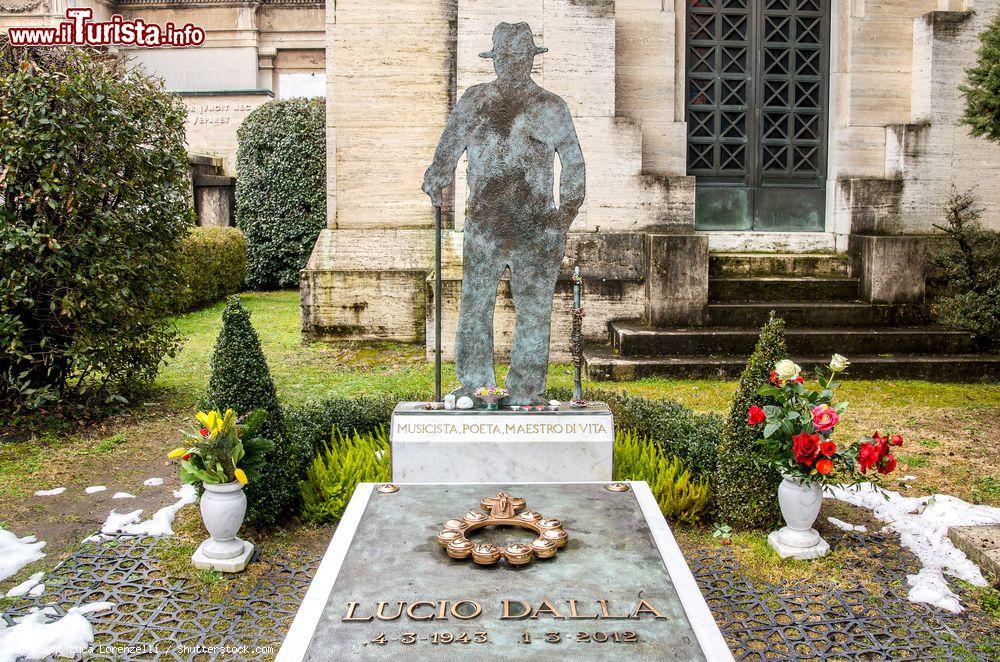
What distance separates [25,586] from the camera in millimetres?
5129

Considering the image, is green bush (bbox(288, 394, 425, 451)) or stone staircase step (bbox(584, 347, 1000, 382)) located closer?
green bush (bbox(288, 394, 425, 451))

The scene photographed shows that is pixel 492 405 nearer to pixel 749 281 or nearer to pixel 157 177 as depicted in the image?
pixel 157 177

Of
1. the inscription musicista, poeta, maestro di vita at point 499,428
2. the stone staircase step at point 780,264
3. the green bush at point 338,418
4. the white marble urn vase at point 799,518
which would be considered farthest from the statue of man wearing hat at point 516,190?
the stone staircase step at point 780,264

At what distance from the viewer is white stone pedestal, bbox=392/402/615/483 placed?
5.96 m

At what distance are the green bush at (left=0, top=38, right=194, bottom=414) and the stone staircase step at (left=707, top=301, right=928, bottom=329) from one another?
6393mm

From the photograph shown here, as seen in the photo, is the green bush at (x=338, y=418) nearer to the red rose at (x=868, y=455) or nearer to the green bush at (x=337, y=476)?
the green bush at (x=337, y=476)

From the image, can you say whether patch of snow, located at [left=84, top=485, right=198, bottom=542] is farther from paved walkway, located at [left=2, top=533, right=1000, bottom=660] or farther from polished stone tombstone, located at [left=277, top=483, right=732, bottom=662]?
polished stone tombstone, located at [left=277, top=483, right=732, bottom=662]

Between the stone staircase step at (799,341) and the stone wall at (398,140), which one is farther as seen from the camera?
the stone wall at (398,140)

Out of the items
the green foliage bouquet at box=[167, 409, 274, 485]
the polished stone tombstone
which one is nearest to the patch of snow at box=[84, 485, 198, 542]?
the green foliage bouquet at box=[167, 409, 274, 485]

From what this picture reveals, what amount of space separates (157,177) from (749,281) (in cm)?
704

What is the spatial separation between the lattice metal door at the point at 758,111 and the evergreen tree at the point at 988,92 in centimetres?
377

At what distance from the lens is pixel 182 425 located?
8562mm

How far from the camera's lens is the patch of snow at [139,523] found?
5957 mm

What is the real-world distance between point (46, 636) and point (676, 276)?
7932 mm
